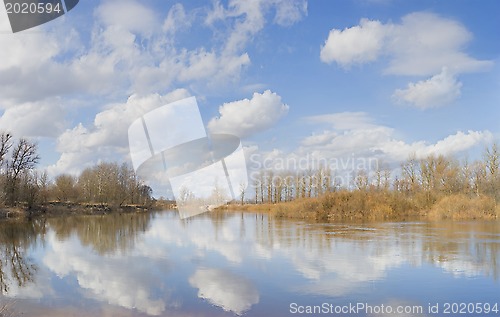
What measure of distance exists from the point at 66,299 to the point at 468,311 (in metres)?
8.05

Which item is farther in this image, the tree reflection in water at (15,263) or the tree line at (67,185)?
the tree line at (67,185)

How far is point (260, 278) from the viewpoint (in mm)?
10961

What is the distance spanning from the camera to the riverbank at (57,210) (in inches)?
1703

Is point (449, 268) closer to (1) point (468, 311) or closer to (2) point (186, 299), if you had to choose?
(1) point (468, 311)

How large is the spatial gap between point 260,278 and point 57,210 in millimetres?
49497

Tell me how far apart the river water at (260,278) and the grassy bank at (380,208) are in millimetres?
16203

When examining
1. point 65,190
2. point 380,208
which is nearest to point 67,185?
point 65,190

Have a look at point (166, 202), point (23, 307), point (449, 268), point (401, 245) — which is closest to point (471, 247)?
point (401, 245)

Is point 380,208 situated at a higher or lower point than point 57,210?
higher

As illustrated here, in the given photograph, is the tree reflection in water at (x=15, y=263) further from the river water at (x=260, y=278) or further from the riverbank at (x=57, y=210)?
the riverbank at (x=57, y=210)

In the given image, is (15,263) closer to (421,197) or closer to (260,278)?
(260,278)

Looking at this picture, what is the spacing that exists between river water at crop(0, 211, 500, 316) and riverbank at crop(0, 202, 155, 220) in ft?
95.0

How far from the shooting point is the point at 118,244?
18.7 meters

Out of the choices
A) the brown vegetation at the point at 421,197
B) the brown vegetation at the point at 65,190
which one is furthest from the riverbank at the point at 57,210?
the brown vegetation at the point at 421,197
